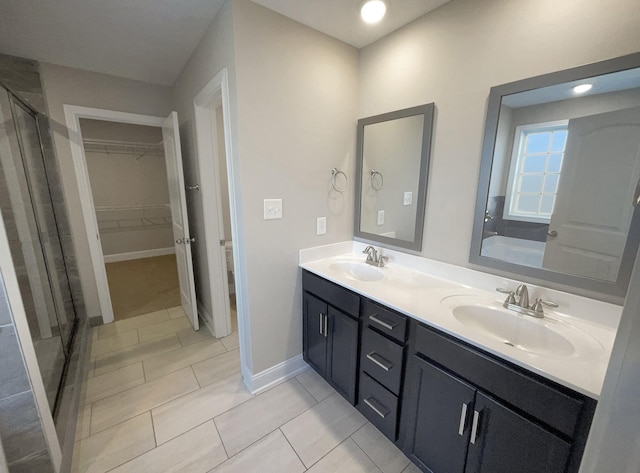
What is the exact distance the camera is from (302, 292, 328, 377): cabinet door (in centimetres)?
176

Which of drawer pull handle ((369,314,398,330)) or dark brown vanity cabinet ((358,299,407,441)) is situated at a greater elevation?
drawer pull handle ((369,314,398,330))

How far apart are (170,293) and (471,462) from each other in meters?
3.50

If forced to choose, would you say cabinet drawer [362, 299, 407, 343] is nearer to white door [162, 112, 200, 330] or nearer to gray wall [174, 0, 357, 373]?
gray wall [174, 0, 357, 373]

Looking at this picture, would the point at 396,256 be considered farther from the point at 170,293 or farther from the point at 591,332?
the point at 170,293

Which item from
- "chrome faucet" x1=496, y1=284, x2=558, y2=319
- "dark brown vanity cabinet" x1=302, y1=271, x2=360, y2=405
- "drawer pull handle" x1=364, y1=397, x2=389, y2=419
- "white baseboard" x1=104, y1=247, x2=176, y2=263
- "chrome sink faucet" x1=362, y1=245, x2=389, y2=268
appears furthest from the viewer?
"white baseboard" x1=104, y1=247, x2=176, y2=263

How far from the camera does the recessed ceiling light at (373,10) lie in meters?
1.38

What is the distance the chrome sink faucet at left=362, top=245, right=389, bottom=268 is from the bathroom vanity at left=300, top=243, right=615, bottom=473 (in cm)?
14

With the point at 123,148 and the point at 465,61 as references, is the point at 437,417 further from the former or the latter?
the point at 123,148

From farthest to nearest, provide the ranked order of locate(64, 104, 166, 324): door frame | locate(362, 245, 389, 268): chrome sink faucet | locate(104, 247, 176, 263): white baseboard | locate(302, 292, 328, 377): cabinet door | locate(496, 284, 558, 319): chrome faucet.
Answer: locate(104, 247, 176, 263): white baseboard, locate(64, 104, 166, 324): door frame, locate(362, 245, 389, 268): chrome sink faucet, locate(302, 292, 328, 377): cabinet door, locate(496, 284, 558, 319): chrome faucet

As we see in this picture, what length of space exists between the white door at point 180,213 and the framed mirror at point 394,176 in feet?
4.97

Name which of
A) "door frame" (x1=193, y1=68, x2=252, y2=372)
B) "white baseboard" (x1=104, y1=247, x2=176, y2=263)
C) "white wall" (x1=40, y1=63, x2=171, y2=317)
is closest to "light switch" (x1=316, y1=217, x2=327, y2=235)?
"door frame" (x1=193, y1=68, x2=252, y2=372)

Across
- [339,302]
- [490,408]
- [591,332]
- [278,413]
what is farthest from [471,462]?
[278,413]

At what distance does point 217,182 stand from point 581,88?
2281mm

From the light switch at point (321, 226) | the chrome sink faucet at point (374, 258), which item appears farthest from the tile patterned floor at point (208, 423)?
the light switch at point (321, 226)
